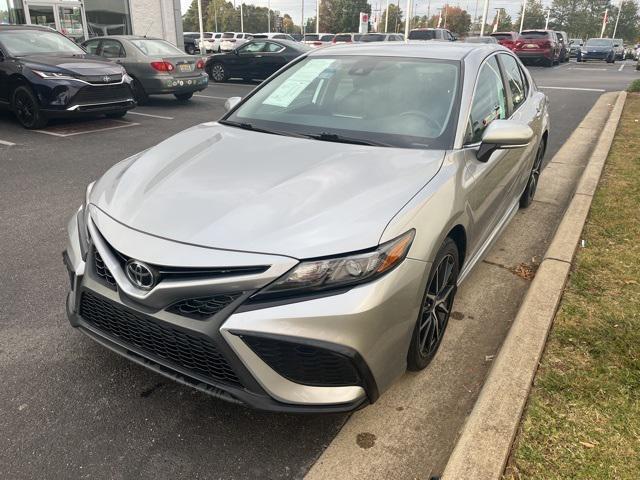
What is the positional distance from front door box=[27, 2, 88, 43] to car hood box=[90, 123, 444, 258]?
16700 millimetres

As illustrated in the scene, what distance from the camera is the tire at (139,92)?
11650 mm

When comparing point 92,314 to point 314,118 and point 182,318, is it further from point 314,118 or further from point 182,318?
point 314,118

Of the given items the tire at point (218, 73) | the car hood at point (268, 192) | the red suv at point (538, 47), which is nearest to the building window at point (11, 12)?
the tire at point (218, 73)

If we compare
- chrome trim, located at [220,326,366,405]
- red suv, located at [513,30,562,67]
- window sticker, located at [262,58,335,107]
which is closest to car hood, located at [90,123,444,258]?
chrome trim, located at [220,326,366,405]

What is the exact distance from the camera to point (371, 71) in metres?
3.58

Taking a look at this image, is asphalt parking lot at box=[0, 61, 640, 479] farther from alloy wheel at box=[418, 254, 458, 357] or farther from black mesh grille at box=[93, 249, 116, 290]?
black mesh grille at box=[93, 249, 116, 290]

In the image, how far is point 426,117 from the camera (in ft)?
10.4

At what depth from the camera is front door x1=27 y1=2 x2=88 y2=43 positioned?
17.1 metres

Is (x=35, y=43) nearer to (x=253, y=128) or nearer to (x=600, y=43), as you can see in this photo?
(x=253, y=128)

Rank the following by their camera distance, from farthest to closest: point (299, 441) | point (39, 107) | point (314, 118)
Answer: point (39, 107)
point (314, 118)
point (299, 441)

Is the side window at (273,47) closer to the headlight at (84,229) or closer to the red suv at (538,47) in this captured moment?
the headlight at (84,229)

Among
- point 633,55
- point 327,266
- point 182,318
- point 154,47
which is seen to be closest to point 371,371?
point 327,266

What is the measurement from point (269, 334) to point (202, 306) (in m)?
0.29

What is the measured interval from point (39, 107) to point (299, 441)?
26.7 ft
